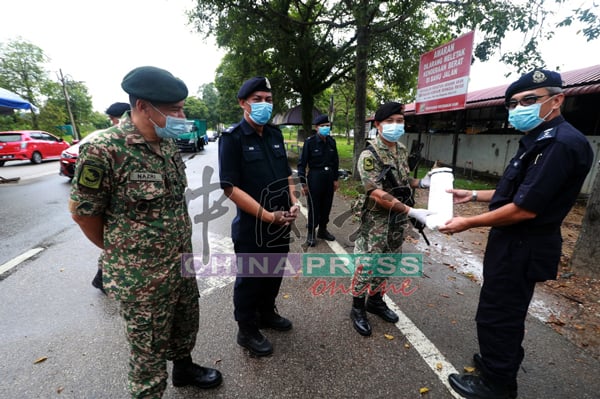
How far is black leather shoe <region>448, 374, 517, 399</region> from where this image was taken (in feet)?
5.92

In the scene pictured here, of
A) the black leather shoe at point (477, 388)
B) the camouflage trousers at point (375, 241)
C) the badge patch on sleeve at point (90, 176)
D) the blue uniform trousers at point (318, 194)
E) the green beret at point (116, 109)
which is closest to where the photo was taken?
the badge patch on sleeve at point (90, 176)

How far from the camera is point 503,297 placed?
1.73 meters

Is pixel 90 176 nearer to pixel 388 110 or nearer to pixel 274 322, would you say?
pixel 274 322

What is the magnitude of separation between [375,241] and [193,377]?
5.67 ft

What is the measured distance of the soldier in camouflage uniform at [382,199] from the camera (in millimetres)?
2303

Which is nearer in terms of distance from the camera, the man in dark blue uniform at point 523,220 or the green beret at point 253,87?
the man in dark blue uniform at point 523,220

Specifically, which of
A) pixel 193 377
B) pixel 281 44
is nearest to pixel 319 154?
pixel 193 377

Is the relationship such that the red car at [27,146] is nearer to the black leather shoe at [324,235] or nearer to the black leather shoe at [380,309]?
the black leather shoe at [324,235]

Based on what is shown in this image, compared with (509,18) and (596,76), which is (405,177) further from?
(596,76)

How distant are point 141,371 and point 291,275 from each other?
7.04ft

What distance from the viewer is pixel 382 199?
2.21 m

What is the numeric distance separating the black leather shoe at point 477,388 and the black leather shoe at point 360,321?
693mm

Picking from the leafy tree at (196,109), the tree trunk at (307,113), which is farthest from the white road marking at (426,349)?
the leafy tree at (196,109)

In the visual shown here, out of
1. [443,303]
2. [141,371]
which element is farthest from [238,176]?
[443,303]
